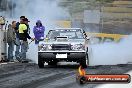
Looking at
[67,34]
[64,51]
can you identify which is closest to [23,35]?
[67,34]

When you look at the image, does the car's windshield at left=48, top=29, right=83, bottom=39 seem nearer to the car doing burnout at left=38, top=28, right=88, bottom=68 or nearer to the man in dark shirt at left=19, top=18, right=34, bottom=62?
the car doing burnout at left=38, top=28, right=88, bottom=68

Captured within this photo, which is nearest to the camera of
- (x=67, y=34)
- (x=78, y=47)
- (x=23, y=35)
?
(x=78, y=47)

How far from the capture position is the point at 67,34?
618 inches

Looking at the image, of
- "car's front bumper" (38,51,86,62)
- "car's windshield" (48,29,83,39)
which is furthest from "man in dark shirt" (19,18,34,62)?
A: "car's front bumper" (38,51,86,62)

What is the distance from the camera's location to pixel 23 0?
123 feet

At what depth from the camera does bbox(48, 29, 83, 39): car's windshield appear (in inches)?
613

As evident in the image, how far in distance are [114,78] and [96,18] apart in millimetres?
28720

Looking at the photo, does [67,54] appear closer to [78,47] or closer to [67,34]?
[78,47]

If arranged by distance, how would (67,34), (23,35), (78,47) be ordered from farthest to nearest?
(23,35) < (67,34) < (78,47)

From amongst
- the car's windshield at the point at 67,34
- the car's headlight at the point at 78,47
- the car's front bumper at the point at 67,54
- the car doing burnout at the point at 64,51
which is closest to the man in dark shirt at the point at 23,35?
the car's windshield at the point at 67,34

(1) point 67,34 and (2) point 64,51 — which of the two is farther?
(1) point 67,34

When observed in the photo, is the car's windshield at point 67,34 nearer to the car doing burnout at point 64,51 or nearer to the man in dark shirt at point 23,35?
the car doing burnout at point 64,51

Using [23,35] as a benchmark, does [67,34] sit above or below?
below

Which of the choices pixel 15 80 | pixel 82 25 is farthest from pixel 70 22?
pixel 15 80
